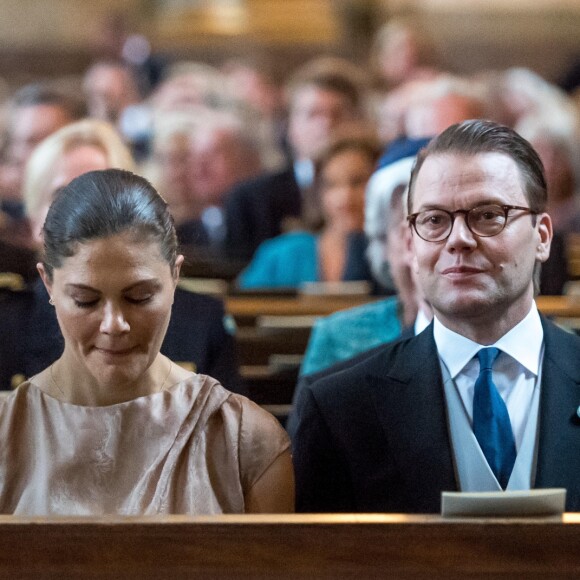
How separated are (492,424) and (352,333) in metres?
1.23

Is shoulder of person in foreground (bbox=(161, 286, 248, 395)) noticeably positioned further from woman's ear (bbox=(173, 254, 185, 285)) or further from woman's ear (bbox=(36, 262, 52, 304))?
woman's ear (bbox=(36, 262, 52, 304))

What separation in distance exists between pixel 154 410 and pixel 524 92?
819 cm

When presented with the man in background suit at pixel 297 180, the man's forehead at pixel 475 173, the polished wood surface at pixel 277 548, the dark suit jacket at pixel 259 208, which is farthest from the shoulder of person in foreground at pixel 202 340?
the dark suit jacket at pixel 259 208

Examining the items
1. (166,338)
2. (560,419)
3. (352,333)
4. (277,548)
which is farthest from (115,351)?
(352,333)

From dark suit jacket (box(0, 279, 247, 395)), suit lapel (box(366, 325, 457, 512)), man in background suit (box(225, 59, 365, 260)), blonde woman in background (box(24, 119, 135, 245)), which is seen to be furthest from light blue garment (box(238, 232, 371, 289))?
suit lapel (box(366, 325, 457, 512))

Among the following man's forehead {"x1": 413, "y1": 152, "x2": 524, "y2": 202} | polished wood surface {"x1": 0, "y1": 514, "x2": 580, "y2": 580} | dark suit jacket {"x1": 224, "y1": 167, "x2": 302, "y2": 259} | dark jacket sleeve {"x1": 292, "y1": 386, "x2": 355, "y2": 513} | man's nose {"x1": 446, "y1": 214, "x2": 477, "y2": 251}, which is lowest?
polished wood surface {"x1": 0, "y1": 514, "x2": 580, "y2": 580}

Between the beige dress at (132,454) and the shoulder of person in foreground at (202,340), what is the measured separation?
0.48ft

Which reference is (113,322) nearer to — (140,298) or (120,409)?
(140,298)

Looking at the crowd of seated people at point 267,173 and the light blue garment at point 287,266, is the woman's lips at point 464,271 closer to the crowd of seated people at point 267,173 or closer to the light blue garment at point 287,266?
the crowd of seated people at point 267,173

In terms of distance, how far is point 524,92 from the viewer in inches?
389

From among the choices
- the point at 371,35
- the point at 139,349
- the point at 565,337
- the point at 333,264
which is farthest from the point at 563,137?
the point at 371,35

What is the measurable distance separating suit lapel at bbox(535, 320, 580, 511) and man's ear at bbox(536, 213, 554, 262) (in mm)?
130

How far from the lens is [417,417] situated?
7.37 ft

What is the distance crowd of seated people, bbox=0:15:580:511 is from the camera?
111 inches
